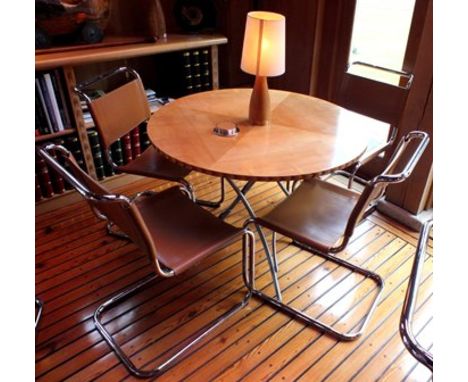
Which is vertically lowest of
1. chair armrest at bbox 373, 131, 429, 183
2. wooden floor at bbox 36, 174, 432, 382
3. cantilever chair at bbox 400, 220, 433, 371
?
wooden floor at bbox 36, 174, 432, 382

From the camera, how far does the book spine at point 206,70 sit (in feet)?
8.92

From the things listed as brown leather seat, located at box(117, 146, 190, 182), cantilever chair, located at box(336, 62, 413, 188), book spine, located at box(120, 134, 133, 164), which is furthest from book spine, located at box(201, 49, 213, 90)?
cantilever chair, located at box(336, 62, 413, 188)

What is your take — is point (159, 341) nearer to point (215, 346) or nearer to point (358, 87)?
point (215, 346)

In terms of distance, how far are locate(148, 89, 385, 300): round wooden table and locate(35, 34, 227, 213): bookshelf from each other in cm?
62

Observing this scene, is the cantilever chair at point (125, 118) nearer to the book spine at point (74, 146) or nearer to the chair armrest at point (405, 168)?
the book spine at point (74, 146)

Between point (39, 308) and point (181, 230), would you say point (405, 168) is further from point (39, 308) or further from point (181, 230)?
point (39, 308)

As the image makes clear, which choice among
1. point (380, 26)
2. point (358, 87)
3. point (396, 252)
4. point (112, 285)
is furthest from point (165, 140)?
point (380, 26)

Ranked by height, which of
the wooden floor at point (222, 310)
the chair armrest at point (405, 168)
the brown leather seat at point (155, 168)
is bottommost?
the wooden floor at point (222, 310)

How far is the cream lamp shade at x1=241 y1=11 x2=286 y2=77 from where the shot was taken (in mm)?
1459

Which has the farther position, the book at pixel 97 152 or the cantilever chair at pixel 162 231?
the book at pixel 97 152

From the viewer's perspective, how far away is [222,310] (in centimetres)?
179

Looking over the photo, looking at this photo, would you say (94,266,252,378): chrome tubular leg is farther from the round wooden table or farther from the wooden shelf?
the wooden shelf

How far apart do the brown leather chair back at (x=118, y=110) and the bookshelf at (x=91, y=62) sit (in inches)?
14.0

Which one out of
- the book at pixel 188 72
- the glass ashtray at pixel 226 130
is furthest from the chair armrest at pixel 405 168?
the book at pixel 188 72
